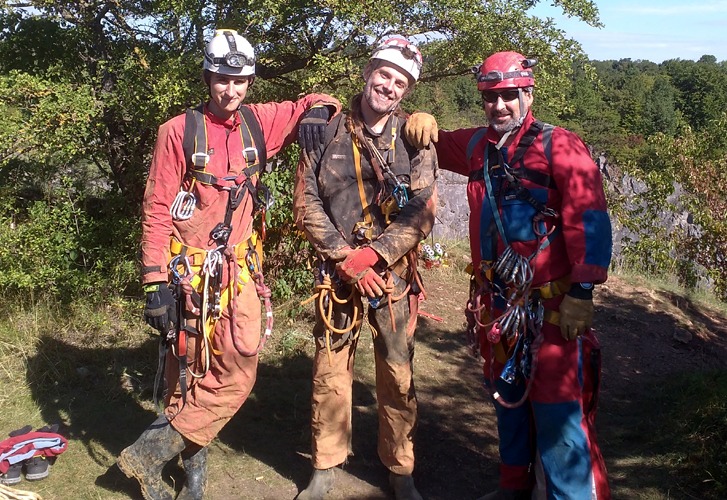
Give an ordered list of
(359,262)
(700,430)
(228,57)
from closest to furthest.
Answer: (228,57) < (359,262) < (700,430)

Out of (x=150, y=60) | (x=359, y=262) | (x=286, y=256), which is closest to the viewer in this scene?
(x=359, y=262)

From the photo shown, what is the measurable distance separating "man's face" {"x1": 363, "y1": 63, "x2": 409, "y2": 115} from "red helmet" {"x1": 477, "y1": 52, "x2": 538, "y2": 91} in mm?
430

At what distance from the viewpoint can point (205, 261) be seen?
3.72 metres

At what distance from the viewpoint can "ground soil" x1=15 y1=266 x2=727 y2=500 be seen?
4.25 metres

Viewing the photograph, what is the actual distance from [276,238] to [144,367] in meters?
1.55

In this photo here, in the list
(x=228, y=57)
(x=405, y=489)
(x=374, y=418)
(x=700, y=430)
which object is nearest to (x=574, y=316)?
(x=405, y=489)

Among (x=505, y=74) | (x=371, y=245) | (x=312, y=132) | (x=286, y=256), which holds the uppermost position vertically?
(x=505, y=74)

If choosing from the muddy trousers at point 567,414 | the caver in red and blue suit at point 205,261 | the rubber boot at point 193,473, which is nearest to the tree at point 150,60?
the caver in red and blue suit at point 205,261

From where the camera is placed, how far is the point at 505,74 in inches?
134

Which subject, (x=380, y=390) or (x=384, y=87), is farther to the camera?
(x=380, y=390)

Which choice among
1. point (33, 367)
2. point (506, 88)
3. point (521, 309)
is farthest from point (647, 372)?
point (33, 367)

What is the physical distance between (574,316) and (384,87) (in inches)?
57.2

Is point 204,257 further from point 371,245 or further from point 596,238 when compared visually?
point 596,238

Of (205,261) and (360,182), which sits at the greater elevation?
(360,182)
